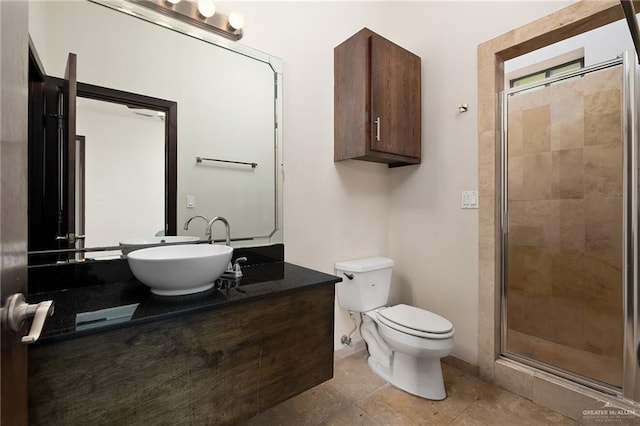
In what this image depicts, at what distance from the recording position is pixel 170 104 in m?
1.39

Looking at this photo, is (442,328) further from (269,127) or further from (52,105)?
(52,105)

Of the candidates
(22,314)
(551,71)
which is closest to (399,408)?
(22,314)

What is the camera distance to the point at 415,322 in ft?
5.39

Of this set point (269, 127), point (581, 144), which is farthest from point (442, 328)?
point (269, 127)

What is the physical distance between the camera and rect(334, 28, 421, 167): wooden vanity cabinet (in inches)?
68.8

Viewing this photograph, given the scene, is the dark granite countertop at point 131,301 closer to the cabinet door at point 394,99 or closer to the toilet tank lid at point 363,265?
the toilet tank lid at point 363,265

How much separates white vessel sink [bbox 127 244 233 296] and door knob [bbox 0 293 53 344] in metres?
0.43

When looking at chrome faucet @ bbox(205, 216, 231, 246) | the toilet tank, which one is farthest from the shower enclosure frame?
chrome faucet @ bbox(205, 216, 231, 246)

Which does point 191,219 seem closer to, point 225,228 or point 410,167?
point 225,228

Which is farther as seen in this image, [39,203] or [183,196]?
[183,196]

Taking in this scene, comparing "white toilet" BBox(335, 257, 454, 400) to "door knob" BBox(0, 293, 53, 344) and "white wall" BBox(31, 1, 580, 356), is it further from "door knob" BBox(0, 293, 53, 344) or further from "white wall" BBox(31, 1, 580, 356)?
"door knob" BBox(0, 293, 53, 344)

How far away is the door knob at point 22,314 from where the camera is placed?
470 mm

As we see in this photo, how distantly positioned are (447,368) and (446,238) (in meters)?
0.89

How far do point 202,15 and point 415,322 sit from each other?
2045 millimetres
